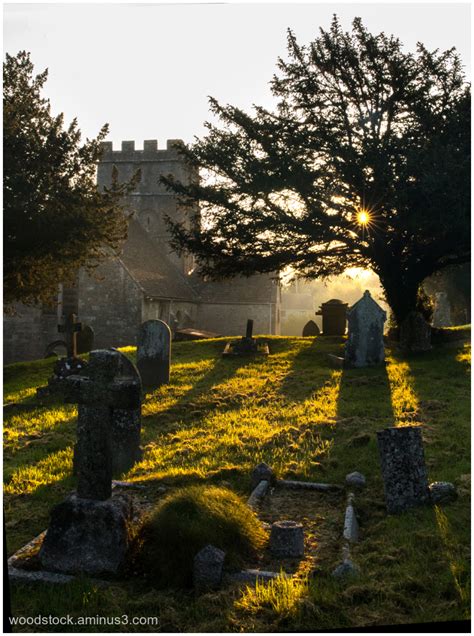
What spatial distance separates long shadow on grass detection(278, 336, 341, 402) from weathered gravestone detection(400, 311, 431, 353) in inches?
85.5

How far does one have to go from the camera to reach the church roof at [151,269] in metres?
29.9

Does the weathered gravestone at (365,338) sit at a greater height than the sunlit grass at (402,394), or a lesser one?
greater

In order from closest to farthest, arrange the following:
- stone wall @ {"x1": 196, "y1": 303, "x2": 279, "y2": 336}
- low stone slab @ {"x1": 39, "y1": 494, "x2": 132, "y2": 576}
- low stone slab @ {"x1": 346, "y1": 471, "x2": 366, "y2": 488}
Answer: low stone slab @ {"x1": 39, "y1": 494, "x2": 132, "y2": 576}
low stone slab @ {"x1": 346, "y1": 471, "x2": 366, "y2": 488}
stone wall @ {"x1": 196, "y1": 303, "x2": 279, "y2": 336}

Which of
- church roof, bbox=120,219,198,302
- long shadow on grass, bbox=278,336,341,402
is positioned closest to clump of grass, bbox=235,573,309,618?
long shadow on grass, bbox=278,336,341,402

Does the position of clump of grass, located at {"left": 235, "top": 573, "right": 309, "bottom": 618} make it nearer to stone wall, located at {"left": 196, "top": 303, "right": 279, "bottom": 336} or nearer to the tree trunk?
the tree trunk

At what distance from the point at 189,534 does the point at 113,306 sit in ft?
78.8

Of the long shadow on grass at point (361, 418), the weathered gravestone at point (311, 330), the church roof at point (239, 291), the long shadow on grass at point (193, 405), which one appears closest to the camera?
the long shadow on grass at point (361, 418)

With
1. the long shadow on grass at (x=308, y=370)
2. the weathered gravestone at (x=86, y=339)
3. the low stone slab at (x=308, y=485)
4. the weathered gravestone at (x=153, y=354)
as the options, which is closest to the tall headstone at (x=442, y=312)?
the long shadow on grass at (x=308, y=370)

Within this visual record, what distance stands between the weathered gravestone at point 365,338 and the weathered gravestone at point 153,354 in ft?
16.4

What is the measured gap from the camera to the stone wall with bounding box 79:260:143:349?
1100 inches

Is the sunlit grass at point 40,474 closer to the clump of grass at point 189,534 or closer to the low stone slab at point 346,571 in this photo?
the clump of grass at point 189,534

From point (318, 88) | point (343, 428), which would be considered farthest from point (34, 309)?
point (343, 428)

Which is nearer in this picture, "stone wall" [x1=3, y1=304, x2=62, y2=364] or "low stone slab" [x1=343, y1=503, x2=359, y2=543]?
"low stone slab" [x1=343, y1=503, x2=359, y2=543]

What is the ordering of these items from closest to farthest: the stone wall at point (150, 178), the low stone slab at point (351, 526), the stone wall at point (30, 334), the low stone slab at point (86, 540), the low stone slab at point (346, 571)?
the low stone slab at point (346, 571)
the low stone slab at point (86, 540)
the low stone slab at point (351, 526)
the stone wall at point (30, 334)
the stone wall at point (150, 178)
